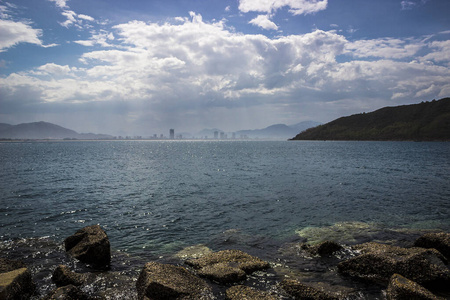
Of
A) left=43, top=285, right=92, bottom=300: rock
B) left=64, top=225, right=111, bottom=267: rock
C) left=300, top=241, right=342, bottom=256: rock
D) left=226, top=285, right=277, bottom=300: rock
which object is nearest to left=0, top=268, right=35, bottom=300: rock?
left=43, top=285, right=92, bottom=300: rock

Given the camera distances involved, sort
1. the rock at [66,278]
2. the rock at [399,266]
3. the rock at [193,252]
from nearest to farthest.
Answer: the rock at [399,266] < the rock at [66,278] < the rock at [193,252]

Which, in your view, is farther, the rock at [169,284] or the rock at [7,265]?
the rock at [7,265]

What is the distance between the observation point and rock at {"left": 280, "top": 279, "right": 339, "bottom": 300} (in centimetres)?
1067

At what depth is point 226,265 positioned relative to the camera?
1340 cm

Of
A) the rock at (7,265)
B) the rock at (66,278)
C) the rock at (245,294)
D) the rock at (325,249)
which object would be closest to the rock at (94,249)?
the rock at (66,278)

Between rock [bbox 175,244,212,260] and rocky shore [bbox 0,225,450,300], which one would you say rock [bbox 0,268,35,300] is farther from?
rock [bbox 175,244,212,260]

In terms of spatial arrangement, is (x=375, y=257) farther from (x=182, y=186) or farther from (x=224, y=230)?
(x=182, y=186)

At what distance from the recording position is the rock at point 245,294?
1020 centimetres

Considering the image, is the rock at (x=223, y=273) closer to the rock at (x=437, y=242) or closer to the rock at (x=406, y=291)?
the rock at (x=406, y=291)

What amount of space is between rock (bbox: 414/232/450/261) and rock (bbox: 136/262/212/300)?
45.5 feet

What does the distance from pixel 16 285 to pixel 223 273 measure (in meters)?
8.81

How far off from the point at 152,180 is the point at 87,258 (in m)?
33.5

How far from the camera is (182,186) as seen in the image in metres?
41.2

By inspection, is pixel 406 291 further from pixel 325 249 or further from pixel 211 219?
pixel 211 219
